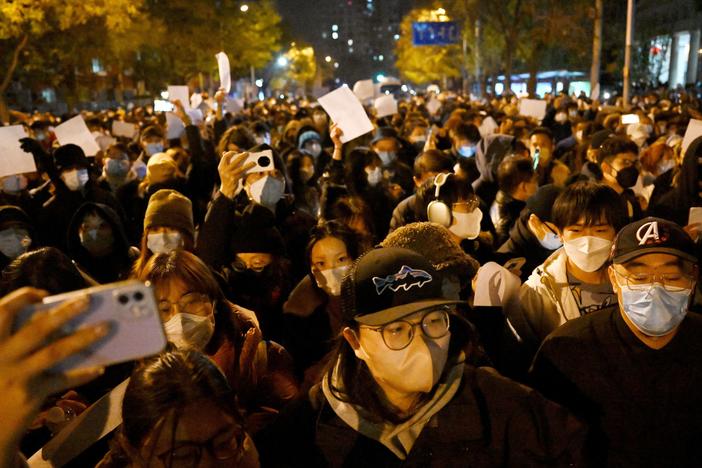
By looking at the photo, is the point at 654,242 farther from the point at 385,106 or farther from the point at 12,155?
the point at 385,106

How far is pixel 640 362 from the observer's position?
2.59m

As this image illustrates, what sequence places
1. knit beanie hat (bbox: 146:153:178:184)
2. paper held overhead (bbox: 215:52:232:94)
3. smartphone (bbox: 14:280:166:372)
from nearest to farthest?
1. smartphone (bbox: 14:280:166:372)
2. knit beanie hat (bbox: 146:153:178:184)
3. paper held overhead (bbox: 215:52:232:94)

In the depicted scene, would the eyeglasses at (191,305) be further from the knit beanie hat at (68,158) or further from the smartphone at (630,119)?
the smartphone at (630,119)

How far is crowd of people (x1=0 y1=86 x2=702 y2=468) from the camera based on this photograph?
2160 mm

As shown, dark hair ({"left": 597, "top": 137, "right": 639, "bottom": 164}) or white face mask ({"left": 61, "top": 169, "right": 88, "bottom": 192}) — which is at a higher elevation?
white face mask ({"left": 61, "top": 169, "right": 88, "bottom": 192})

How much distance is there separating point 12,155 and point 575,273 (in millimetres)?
5852

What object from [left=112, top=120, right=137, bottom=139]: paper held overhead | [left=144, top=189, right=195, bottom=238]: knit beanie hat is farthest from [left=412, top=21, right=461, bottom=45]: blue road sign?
[left=144, top=189, right=195, bottom=238]: knit beanie hat

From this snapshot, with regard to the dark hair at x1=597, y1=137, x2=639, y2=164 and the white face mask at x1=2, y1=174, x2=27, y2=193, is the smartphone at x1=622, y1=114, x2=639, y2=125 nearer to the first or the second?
the dark hair at x1=597, y1=137, x2=639, y2=164

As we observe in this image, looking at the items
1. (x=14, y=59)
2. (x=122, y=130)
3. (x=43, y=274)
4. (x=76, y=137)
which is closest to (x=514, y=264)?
(x=43, y=274)

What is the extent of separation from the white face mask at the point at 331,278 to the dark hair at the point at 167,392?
1672 millimetres

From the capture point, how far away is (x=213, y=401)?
2207 millimetres

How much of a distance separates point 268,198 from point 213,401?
11.7 ft

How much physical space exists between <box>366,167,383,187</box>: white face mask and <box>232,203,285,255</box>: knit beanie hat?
2.25 m

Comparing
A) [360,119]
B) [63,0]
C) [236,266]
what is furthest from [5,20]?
[236,266]
